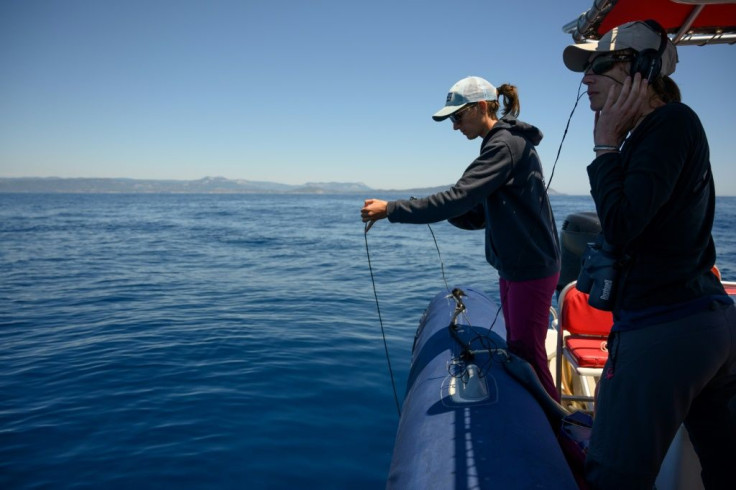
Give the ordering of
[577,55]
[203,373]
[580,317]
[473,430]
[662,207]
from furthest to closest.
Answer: [203,373], [580,317], [473,430], [577,55], [662,207]

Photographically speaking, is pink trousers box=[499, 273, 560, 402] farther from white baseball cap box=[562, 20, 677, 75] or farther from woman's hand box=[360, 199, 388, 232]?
white baseball cap box=[562, 20, 677, 75]

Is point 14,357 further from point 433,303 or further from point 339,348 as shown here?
point 433,303

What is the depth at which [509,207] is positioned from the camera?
8.71 ft

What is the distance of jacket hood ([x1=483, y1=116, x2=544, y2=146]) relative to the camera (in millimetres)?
2656

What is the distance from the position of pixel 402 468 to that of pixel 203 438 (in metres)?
2.85

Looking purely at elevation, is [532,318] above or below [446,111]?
below

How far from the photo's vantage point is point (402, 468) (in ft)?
6.88

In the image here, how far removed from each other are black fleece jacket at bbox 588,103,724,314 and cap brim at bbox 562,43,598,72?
0.43 metres

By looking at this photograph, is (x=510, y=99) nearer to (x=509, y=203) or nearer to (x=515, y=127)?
(x=515, y=127)

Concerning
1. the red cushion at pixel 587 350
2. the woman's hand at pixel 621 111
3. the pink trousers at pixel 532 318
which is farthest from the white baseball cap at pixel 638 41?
the red cushion at pixel 587 350

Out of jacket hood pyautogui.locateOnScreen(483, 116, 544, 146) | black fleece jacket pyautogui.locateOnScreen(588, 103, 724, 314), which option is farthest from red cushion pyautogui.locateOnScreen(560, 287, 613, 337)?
black fleece jacket pyautogui.locateOnScreen(588, 103, 724, 314)

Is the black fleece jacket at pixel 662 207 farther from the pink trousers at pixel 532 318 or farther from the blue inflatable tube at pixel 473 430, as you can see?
the pink trousers at pixel 532 318

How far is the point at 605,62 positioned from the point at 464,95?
1203 millimetres

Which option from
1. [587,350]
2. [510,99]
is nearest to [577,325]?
[587,350]
